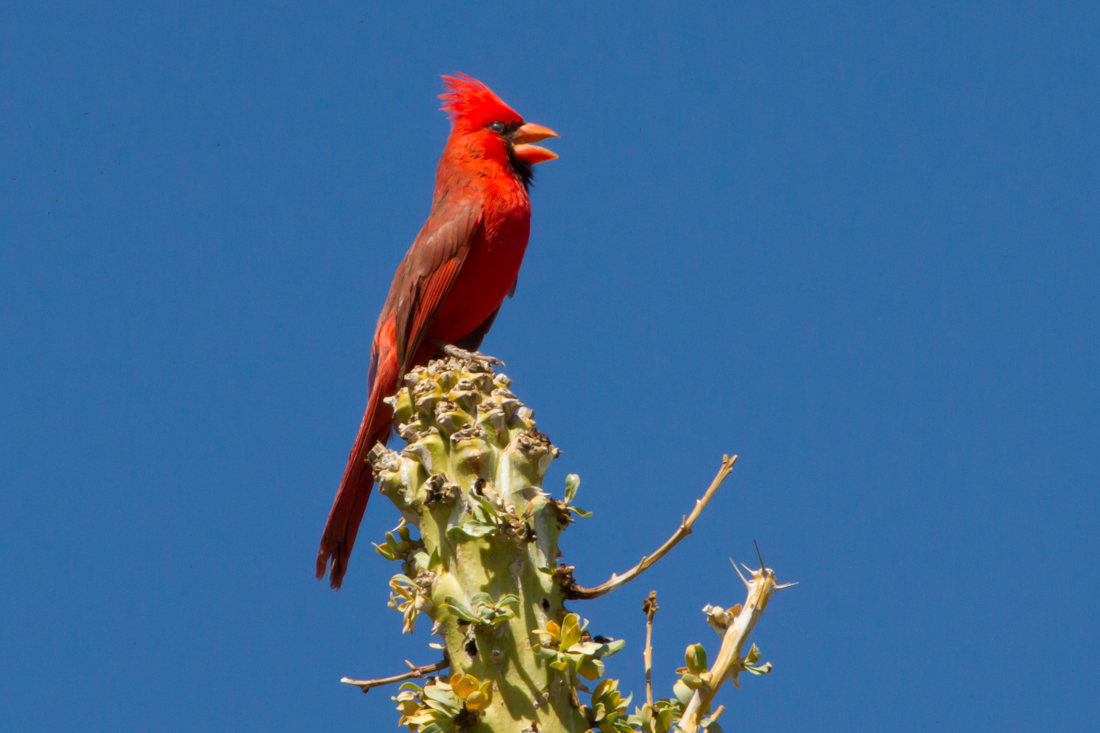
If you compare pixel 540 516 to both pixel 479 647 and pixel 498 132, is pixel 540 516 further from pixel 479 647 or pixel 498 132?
pixel 498 132

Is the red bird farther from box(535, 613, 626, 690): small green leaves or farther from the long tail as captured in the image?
box(535, 613, 626, 690): small green leaves

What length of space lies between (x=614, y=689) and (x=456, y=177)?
3.86 m

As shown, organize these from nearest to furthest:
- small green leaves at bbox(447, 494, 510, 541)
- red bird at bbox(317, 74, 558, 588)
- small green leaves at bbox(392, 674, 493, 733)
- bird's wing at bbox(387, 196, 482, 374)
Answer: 1. small green leaves at bbox(392, 674, 493, 733)
2. small green leaves at bbox(447, 494, 510, 541)
3. red bird at bbox(317, 74, 558, 588)
4. bird's wing at bbox(387, 196, 482, 374)

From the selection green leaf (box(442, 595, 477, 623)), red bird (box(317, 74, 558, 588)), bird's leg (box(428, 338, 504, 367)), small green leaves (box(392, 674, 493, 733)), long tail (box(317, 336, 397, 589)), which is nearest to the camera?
small green leaves (box(392, 674, 493, 733))

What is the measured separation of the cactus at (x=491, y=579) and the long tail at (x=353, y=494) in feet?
4.21

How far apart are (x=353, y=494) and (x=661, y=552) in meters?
2.31

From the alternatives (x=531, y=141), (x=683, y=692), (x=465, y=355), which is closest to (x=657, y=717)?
(x=683, y=692)

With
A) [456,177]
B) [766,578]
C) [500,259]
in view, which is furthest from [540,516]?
[456,177]

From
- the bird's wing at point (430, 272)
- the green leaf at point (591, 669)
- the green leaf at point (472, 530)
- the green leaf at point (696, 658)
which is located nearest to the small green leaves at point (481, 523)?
the green leaf at point (472, 530)

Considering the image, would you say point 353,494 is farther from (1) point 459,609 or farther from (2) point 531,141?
(2) point 531,141

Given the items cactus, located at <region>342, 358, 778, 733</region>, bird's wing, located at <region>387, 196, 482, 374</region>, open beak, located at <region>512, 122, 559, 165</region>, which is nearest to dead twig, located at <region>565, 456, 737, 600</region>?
cactus, located at <region>342, 358, 778, 733</region>

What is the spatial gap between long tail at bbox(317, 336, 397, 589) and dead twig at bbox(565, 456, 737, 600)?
1.80 meters

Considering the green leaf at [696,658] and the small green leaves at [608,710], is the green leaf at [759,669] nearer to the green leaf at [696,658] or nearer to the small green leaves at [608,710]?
the green leaf at [696,658]

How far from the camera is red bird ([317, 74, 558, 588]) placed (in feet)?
17.2
